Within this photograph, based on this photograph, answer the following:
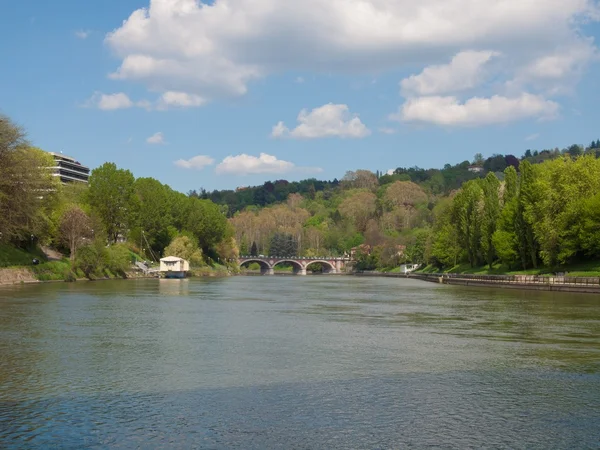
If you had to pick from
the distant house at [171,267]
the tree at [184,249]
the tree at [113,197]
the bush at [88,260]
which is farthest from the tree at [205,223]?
the bush at [88,260]

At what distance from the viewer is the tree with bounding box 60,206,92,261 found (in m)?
91.4

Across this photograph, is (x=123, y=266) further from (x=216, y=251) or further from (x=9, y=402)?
(x=9, y=402)

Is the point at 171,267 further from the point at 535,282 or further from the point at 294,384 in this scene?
the point at 294,384

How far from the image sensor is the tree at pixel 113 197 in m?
115

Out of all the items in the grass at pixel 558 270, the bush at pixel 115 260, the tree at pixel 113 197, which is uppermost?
the tree at pixel 113 197

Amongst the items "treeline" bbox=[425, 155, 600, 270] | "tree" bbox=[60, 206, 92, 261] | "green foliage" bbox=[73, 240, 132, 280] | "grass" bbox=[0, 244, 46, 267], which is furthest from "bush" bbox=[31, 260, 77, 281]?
"treeline" bbox=[425, 155, 600, 270]

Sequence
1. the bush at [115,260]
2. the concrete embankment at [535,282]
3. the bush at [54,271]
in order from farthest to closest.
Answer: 1. the bush at [115,260]
2. the bush at [54,271]
3. the concrete embankment at [535,282]

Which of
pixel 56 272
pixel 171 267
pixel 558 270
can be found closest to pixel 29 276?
pixel 56 272

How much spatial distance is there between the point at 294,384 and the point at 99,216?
102 metres

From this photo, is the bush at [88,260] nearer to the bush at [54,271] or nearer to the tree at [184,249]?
the bush at [54,271]

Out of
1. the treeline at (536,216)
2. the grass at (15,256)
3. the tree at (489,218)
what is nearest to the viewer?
the grass at (15,256)

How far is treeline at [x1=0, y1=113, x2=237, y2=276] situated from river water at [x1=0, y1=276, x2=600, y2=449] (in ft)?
120

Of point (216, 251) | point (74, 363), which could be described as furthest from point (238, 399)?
point (216, 251)

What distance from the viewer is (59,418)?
1500 cm
